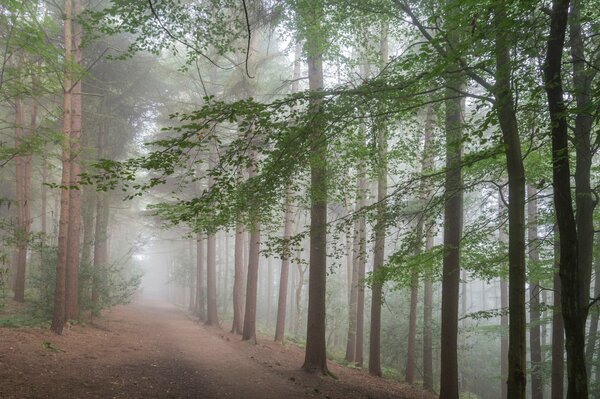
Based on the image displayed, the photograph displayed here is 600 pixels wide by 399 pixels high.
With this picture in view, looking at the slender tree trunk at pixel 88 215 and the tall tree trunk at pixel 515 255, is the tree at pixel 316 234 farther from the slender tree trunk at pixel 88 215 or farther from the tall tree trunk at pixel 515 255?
the slender tree trunk at pixel 88 215

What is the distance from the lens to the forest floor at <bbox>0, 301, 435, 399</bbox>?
7.55 meters

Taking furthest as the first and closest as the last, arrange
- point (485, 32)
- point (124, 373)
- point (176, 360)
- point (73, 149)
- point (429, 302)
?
point (429, 302) → point (73, 149) → point (176, 360) → point (124, 373) → point (485, 32)

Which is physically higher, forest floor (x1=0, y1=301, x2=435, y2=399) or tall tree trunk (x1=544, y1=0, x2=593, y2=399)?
tall tree trunk (x1=544, y1=0, x2=593, y2=399)

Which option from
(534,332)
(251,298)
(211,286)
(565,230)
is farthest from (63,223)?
(534,332)

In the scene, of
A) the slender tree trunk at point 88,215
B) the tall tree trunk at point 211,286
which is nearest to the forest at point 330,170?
the slender tree trunk at point 88,215

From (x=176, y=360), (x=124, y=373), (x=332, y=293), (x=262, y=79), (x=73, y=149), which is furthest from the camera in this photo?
(x=332, y=293)

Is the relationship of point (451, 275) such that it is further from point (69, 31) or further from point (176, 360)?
point (69, 31)

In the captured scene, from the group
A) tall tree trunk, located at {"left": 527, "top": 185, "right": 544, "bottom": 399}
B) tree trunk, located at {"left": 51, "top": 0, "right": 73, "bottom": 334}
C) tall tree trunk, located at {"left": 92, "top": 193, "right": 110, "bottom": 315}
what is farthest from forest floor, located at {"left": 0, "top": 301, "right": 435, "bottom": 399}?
tall tree trunk, located at {"left": 527, "top": 185, "right": 544, "bottom": 399}

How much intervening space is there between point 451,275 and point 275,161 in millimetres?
5137

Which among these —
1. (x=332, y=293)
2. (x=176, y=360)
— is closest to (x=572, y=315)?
(x=176, y=360)

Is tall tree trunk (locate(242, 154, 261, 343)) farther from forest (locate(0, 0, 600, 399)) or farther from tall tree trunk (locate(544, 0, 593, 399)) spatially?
tall tree trunk (locate(544, 0, 593, 399))

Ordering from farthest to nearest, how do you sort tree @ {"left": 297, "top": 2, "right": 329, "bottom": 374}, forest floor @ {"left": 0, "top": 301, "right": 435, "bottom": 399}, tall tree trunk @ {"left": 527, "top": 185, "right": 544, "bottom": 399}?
tall tree trunk @ {"left": 527, "top": 185, "right": 544, "bottom": 399}, tree @ {"left": 297, "top": 2, "right": 329, "bottom": 374}, forest floor @ {"left": 0, "top": 301, "right": 435, "bottom": 399}

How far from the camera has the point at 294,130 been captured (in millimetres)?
6250

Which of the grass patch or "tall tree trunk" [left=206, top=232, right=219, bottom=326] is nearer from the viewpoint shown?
the grass patch
